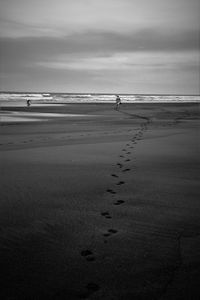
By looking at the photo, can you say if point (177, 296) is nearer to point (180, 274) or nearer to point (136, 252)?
point (180, 274)

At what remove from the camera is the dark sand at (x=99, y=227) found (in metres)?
2.91

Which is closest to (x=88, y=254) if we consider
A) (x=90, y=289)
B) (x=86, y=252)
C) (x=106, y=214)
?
(x=86, y=252)

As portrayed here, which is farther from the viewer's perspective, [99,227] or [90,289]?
[99,227]

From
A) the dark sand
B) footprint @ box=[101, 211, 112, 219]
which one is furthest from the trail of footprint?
footprint @ box=[101, 211, 112, 219]

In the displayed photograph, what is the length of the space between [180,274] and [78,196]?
2.49 metres

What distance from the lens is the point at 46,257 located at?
336 cm

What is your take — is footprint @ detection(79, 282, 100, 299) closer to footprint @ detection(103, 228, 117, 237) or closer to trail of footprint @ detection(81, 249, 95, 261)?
trail of footprint @ detection(81, 249, 95, 261)

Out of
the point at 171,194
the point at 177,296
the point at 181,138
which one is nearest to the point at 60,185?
the point at 171,194

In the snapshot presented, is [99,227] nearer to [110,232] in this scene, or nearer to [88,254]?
[110,232]

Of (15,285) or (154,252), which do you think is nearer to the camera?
(15,285)

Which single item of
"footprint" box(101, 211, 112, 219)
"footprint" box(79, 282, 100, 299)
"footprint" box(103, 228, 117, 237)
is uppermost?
"footprint" box(101, 211, 112, 219)

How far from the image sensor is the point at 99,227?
13.3ft

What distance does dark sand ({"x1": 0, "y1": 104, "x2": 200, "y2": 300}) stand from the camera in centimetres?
291

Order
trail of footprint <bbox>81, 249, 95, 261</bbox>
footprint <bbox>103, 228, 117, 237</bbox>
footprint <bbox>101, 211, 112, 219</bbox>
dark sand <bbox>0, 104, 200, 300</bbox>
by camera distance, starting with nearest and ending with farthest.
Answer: dark sand <bbox>0, 104, 200, 300</bbox>, trail of footprint <bbox>81, 249, 95, 261</bbox>, footprint <bbox>103, 228, 117, 237</bbox>, footprint <bbox>101, 211, 112, 219</bbox>
